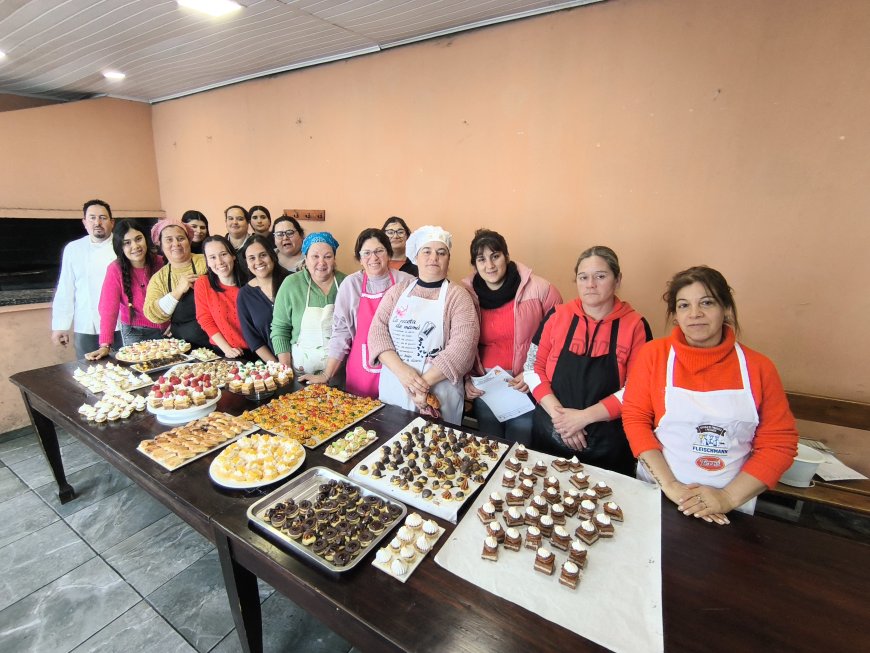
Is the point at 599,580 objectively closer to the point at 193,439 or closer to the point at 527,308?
the point at 527,308

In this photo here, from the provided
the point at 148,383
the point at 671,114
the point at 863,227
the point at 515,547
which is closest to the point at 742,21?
the point at 671,114

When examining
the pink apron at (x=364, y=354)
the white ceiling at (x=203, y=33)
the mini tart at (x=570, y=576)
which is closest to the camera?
the mini tart at (x=570, y=576)

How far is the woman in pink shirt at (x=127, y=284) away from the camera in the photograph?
317cm

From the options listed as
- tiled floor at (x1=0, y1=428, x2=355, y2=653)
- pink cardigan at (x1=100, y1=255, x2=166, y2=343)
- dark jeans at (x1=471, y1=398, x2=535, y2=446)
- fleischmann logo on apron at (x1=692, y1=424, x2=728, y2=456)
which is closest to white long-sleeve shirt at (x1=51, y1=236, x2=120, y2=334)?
pink cardigan at (x1=100, y1=255, x2=166, y2=343)

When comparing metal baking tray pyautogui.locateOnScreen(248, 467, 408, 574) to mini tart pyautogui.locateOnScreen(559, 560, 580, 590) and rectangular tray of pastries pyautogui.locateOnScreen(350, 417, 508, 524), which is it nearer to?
rectangular tray of pastries pyautogui.locateOnScreen(350, 417, 508, 524)

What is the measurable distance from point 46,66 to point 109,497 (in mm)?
4360

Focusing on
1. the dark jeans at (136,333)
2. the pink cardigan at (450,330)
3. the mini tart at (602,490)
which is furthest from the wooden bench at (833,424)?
the dark jeans at (136,333)

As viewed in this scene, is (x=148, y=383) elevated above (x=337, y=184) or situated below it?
below

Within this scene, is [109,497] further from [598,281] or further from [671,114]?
[671,114]

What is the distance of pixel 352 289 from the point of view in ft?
8.25

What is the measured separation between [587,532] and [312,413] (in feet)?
4.62

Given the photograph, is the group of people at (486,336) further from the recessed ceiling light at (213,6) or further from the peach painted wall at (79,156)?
the peach painted wall at (79,156)

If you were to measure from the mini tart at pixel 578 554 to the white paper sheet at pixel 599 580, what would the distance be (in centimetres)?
3

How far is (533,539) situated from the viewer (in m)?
1.23
